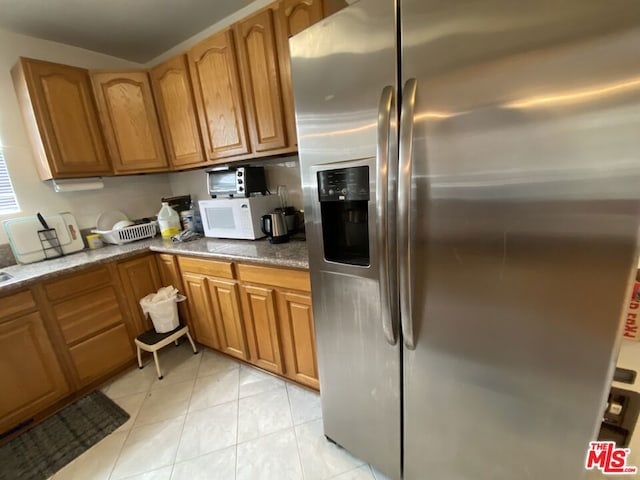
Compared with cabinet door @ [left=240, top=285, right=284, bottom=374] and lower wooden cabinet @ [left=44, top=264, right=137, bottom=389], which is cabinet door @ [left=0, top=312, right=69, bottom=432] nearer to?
lower wooden cabinet @ [left=44, top=264, right=137, bottom=389]

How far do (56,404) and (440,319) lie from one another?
2339mm

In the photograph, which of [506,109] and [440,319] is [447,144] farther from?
[440,319]

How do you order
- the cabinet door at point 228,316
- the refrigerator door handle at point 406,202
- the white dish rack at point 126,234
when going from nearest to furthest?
the refrigerator door handle at point 406,202 < the cabinet door at point 228,316 < the white dish rack at point 126,234

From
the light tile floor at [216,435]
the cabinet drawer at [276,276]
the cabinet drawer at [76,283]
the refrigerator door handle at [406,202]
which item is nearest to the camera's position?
the refrigerator door handle at [406,202]

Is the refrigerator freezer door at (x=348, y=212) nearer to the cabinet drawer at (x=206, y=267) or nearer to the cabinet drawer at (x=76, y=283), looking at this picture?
the cabinet drawer at (x=206, y=267)

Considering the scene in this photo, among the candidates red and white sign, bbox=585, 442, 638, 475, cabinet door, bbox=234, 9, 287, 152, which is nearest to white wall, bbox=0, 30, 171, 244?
cabinet door, bbox=234, 9, 287, 152

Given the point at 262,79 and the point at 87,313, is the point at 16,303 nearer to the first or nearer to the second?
the point at 87,313

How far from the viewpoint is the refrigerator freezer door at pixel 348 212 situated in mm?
798

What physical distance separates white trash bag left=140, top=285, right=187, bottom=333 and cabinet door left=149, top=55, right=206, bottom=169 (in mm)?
1019

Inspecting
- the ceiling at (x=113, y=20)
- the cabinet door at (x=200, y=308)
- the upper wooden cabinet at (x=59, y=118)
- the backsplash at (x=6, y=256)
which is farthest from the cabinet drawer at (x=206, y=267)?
the ceiling at (x=113, y=20)

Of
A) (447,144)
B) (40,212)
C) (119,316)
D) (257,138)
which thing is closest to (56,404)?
(119,316)

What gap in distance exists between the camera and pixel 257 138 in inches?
67.7

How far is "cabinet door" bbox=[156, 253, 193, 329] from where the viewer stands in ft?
6.58

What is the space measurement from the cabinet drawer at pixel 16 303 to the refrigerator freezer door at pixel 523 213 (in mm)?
2085
